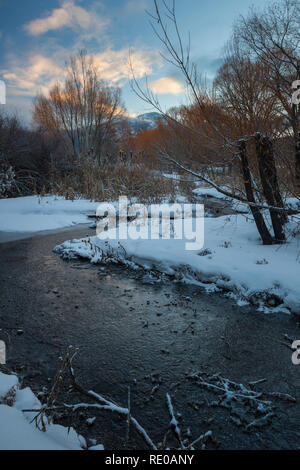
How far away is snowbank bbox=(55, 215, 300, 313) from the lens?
354 cm

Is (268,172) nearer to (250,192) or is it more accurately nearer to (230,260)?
(250,192)

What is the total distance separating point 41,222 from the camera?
855 centimetres

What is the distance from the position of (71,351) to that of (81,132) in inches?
618

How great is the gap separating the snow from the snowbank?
2487 mm

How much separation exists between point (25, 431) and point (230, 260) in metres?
3.35

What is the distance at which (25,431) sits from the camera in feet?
5.23

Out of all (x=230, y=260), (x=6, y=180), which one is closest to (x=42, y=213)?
(x=6, y=180)

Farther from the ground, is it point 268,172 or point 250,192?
point 268,172

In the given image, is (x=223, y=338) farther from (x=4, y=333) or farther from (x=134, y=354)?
(x=4, y=333)

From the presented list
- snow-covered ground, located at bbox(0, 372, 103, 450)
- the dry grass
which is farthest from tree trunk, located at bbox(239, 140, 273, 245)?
the dry grass

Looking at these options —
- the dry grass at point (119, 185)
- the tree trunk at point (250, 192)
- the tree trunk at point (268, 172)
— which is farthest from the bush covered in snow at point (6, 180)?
the tree trunk at point (268, 172)

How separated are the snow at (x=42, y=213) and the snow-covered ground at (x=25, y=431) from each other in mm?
6432

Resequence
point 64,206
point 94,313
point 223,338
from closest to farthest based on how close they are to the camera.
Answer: point 223,338 < point 94,313 < point 64,206
